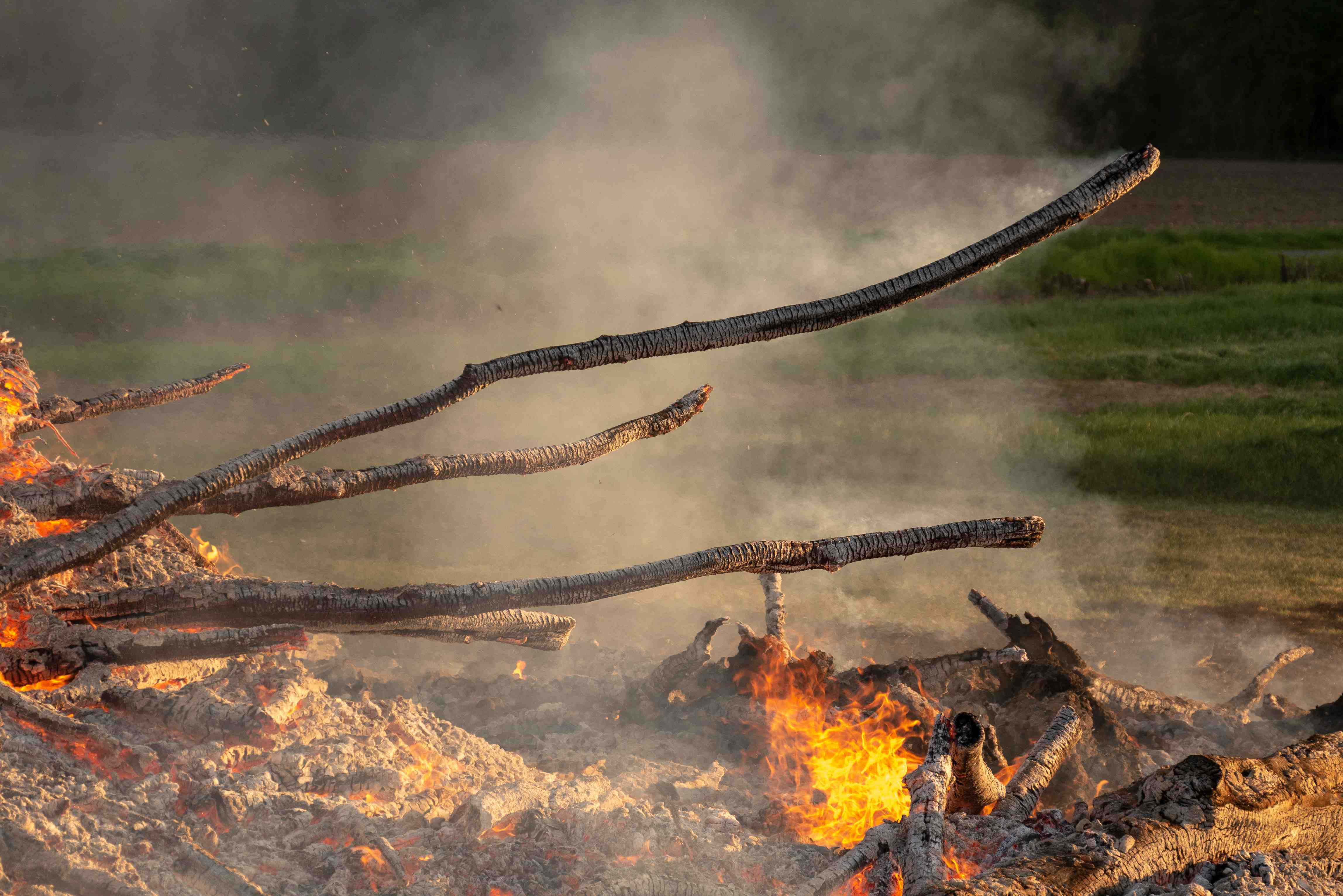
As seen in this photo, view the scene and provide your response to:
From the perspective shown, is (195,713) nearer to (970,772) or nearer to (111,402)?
(111,402)

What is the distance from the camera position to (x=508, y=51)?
1038cm

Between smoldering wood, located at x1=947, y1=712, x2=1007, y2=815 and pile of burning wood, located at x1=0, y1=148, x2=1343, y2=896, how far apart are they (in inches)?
0.5

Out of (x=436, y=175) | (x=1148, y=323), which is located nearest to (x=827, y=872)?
(x=1148, y=323)

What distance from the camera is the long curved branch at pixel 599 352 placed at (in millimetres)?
2701

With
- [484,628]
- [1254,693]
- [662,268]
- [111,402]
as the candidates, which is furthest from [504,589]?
[662,268]

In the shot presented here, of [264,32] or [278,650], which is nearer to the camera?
[278,650]

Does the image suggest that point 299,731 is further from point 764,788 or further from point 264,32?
point 264,32

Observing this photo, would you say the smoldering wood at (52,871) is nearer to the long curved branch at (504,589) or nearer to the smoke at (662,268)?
the long curved branch at (504,589)

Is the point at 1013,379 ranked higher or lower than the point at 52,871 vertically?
higher

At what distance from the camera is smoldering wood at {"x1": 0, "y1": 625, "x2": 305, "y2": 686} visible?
9.61 feet

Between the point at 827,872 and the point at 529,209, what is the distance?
31.9 feet

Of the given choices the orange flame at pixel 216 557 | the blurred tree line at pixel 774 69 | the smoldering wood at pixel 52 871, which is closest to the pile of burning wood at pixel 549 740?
the smoldering wood at pixel 52 871

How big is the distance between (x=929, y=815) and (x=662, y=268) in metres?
Answer: 7.96

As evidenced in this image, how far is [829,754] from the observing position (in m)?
3.59
